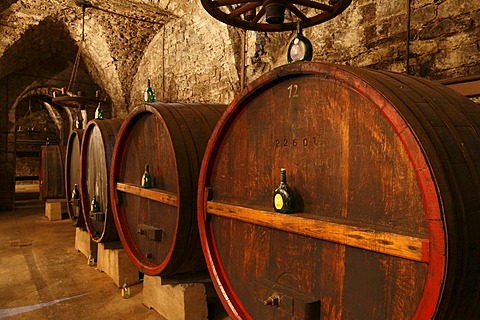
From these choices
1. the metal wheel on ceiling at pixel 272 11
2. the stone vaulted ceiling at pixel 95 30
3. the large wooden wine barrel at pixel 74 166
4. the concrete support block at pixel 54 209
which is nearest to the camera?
the metal wheel on ceiling at pixel 272 11

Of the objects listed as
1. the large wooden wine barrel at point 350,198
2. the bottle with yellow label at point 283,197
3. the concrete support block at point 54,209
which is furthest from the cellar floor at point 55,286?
the bottle with yellow label at point 283,197

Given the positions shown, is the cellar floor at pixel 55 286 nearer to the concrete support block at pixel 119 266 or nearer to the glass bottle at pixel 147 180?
the concrete support block at pixel 119 266

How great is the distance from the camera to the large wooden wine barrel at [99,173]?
3430 millimetres

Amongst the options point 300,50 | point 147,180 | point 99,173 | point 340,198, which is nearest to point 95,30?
point 99,173

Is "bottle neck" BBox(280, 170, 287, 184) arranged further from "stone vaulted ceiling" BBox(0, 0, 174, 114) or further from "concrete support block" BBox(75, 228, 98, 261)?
"stone vaulted ceiling" BBox(0, 0, 174, 114)

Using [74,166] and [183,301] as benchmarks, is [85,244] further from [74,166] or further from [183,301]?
[183,301]

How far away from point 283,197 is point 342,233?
277mm

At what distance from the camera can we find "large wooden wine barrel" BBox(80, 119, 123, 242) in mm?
3430

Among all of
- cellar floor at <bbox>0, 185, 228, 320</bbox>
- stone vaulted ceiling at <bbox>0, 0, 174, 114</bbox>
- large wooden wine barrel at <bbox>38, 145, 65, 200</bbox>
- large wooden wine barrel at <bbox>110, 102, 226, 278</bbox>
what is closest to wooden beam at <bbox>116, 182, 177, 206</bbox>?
large wooden wine barrel at <bbox>110, 102, 226, 278</bbox>

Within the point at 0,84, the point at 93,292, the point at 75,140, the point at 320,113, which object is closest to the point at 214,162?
the point at 320,113

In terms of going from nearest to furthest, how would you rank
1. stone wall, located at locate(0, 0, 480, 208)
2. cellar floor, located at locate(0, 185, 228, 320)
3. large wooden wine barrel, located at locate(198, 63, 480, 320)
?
large wooden wine barrel, located at locate(198, 63, 480, 320) → stone wall, located at locate(0, 0, 480, 208) → cellar floor, located at locate(0, 185, 228, 320)

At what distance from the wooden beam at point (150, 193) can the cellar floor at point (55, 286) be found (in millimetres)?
1013

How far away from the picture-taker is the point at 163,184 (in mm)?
2498

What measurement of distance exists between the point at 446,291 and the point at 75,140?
16.3 ft
